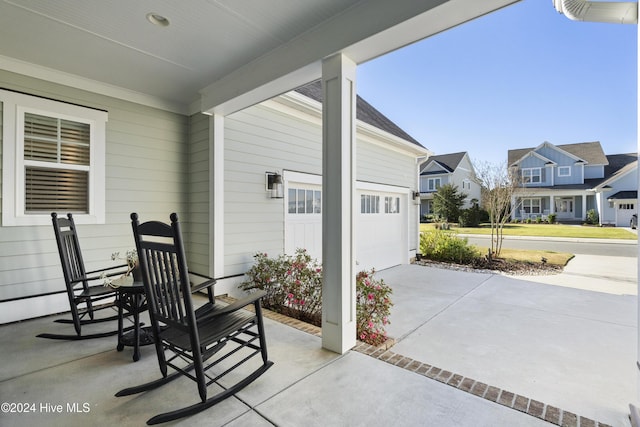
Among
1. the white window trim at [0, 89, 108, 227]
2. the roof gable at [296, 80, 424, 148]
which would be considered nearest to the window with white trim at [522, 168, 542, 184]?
the roof gable at [296, 80, 424, 148]

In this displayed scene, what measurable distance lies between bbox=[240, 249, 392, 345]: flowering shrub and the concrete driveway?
36 cm

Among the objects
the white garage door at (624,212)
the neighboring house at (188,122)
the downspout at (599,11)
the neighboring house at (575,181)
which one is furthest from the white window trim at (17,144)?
the white garage door at (624,212)

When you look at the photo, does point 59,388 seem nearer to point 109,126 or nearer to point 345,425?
point 345,425

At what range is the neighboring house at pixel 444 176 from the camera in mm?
22422

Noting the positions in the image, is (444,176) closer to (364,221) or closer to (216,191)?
(364,221)

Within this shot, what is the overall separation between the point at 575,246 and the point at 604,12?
39.6ft

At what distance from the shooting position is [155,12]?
8.21ft

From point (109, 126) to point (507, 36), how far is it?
43.7 feet

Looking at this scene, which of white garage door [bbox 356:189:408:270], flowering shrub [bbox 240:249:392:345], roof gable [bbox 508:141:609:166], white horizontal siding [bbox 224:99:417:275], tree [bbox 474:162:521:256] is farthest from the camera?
roof gable [bbox 508:141:609:166]

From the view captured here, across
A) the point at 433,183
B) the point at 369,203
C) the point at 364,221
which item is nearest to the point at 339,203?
the point at 364,221

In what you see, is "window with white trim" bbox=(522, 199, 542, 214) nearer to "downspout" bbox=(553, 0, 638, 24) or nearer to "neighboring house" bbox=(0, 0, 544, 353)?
"neighboring house" bbox=(0, 0, 544, 353)

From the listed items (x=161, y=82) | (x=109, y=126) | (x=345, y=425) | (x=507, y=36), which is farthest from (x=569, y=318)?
(x=507, y=36)

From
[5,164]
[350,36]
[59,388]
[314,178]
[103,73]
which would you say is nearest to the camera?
[59,388]

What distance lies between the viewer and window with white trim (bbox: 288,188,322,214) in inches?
217
